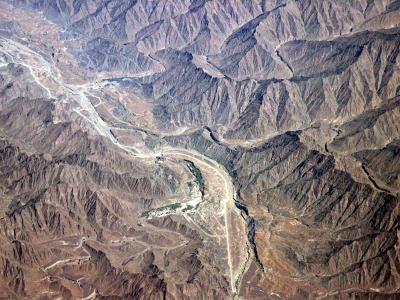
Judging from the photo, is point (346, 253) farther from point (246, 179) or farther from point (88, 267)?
point (88, 267)

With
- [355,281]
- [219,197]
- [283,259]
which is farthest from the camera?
[219,197]

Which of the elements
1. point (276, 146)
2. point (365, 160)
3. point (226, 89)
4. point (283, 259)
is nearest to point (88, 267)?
point (283, 259)

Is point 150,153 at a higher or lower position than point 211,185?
higher

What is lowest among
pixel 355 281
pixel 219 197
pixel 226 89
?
pixel 355 281

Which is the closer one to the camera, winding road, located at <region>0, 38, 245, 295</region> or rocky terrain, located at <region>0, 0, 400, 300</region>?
rocky terrain, located at <region>0, 0, 400, 300</region>

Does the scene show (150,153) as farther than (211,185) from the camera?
Yes

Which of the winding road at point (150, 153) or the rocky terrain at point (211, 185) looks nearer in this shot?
the rocky terrain at point (211, 185)

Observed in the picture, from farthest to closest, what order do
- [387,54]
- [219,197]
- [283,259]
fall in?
[387,54], [219,197], [283,259]

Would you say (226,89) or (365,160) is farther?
(226,89)
